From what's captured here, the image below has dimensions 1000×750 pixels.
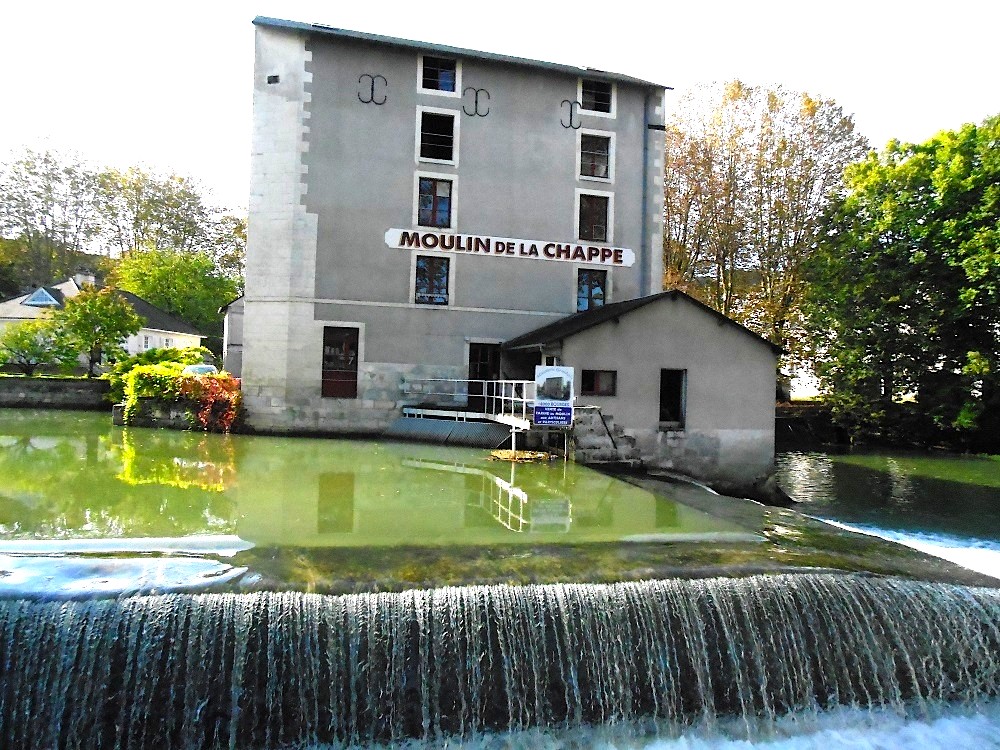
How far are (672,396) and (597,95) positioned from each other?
1014cm

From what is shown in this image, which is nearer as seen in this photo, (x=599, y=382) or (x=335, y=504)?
(x=335, y=504)

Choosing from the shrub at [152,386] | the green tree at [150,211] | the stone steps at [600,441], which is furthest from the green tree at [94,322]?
the stone steps at [600,441]

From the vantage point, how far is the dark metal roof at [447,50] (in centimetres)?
1925

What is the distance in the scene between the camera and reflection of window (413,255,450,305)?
2038cm

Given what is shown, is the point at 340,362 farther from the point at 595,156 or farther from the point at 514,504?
the point at 514,504

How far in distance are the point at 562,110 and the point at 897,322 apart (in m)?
14.0

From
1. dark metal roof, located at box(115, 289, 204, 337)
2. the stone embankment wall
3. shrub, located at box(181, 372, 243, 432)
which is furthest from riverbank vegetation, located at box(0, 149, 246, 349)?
shrub, located at box(181, 372, 243, 432)

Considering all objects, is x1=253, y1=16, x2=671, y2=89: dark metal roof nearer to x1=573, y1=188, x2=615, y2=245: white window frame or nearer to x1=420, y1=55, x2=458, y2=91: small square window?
x1=420, y1=55, x2=458, y2=91: small square window

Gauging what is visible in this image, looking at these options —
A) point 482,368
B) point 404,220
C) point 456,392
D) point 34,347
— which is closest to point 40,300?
point 34,347

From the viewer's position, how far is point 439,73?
20562 millimetres

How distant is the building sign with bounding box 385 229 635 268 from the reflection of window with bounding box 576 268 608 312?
357 mm

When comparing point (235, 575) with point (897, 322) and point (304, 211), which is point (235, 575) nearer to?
point (304, 211)

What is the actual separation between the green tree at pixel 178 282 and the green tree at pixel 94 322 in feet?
50.8

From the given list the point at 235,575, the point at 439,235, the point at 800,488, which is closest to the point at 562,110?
the point at 439,235
